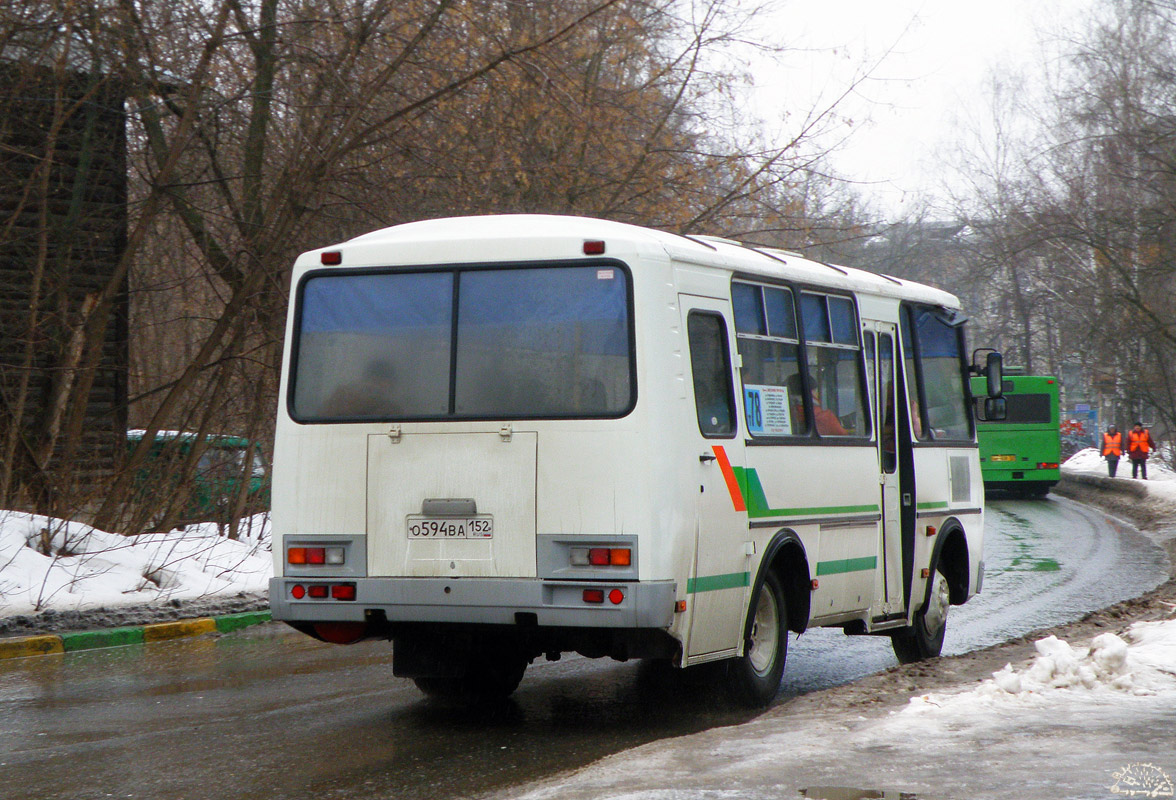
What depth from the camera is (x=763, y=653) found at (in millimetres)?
8266

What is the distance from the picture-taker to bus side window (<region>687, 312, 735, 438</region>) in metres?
7.38

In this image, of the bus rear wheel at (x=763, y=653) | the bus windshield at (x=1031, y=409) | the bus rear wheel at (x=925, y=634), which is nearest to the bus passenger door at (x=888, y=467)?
the bus rear wheel at (x=925, y=634)

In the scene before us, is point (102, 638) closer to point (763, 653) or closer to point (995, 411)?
point (763, 653)

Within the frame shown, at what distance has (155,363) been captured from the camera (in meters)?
18.5

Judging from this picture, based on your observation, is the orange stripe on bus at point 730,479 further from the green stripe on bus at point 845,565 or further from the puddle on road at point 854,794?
the puddle on road at point 854,794

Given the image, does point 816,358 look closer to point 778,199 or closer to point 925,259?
point 778,199

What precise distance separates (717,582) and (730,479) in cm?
57

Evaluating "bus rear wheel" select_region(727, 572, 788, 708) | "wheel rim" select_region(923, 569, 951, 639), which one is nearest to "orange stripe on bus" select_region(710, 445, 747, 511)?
"bus rear wheel" select_region(727, 572, 788, 708)

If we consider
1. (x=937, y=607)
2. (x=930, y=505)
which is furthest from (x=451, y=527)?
(x=937, y=607)

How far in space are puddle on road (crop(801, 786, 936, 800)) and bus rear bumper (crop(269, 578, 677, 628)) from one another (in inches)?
69.7

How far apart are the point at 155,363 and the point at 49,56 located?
19.2 feet

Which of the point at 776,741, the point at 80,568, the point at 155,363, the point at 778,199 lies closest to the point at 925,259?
the point at 778,199

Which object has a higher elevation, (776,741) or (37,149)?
(37,149)

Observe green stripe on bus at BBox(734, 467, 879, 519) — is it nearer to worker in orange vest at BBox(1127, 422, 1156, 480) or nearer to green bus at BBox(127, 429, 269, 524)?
green bus at BBox(127, 429, 269, 524)
